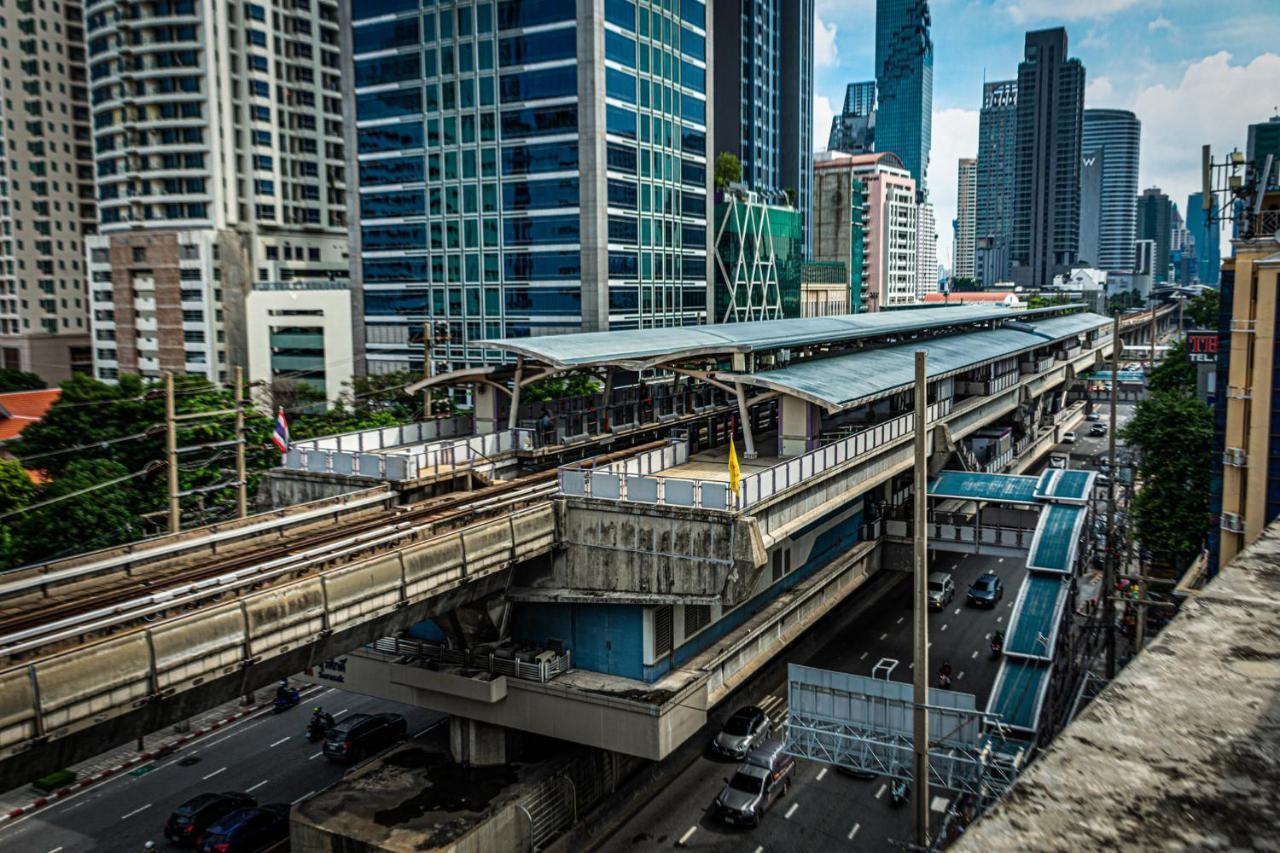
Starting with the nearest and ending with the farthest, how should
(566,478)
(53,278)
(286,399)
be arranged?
(566,478) → (286,399) → (53,278)

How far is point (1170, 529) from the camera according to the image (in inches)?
1876

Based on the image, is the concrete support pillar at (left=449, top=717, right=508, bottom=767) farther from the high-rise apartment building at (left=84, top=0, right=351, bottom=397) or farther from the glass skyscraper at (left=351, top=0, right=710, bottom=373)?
the high-rise apartment building at (left=84, top=0, right=351, bottom=397)

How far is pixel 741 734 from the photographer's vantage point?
3634cm

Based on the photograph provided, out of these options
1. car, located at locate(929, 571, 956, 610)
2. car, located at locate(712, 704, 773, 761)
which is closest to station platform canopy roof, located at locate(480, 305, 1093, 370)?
car, located at locate(929, 571, 956, 610)

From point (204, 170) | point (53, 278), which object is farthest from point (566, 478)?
point (53, 278)

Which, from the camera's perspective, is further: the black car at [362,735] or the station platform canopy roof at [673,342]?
the station platform canopy roof at [673,342]

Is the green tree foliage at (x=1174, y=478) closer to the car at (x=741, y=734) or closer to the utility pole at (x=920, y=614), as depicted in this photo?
the car at (x=741, y=734)

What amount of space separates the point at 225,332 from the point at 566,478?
79.9 metres

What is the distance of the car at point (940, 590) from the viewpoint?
52125 millimetres

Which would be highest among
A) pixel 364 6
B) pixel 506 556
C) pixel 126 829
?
pixel 364 6

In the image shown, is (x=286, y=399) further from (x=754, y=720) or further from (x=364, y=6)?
(x=754, y=720)

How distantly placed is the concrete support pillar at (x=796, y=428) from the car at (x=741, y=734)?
33.9 feet

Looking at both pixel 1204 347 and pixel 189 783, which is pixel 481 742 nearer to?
pixel 189 783

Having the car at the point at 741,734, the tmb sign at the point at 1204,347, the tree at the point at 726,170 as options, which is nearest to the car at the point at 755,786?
the car at the point at 741,734
